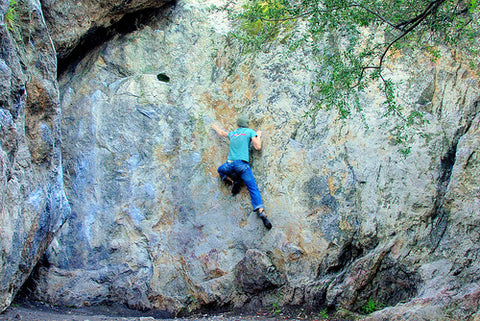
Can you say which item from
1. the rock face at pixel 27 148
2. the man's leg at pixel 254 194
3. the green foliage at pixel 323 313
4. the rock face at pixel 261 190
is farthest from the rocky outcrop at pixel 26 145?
the green foliage at pixel 323 313

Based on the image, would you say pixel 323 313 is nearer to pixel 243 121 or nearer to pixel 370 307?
pixel 370 307

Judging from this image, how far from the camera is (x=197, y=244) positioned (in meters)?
9.41

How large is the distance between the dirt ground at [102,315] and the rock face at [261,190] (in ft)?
0.78

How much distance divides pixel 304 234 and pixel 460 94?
430 centimetres

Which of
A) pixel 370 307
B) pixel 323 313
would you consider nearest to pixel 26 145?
pixel 323 313

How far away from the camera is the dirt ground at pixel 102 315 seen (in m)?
7.22

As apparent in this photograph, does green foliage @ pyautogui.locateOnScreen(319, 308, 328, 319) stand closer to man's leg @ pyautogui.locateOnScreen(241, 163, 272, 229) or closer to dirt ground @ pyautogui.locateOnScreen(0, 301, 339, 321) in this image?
dirt ground @ pyautogui.locateOnScreen(0, 301, 339, 321)

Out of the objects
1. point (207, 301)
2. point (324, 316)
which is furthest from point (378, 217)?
point (207, 301)

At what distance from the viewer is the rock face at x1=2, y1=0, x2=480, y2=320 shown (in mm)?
7672

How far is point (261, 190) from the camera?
372 inches

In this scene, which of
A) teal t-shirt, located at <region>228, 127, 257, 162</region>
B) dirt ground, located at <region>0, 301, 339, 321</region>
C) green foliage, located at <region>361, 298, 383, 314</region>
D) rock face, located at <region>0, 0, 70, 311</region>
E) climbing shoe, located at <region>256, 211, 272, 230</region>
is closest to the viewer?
rock face, located at <region>0, 0, 70, 311</region>

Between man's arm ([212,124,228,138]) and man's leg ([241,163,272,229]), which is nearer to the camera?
man's leg ([241,163,272,229])

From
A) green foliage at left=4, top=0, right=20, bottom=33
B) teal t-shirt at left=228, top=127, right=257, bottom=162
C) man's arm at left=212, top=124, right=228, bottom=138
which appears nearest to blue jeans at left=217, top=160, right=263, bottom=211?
teal t-shirt at left=228, top=127, right=257, bottom=162

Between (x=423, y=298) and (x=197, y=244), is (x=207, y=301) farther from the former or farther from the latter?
(x=423, y=298)
